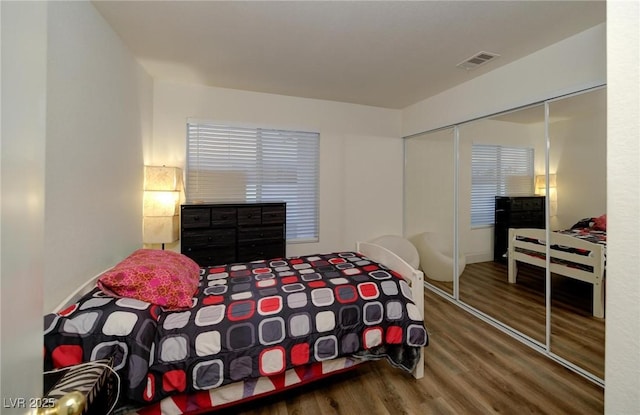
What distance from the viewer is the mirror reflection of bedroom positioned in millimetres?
1973

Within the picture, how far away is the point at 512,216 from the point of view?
260 cm

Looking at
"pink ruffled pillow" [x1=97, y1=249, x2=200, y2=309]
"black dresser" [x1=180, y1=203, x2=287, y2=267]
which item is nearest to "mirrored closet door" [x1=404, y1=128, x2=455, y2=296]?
"black dresser" [x1=180, y1=203, x2=287, y2=267]

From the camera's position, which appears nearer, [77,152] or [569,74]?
[77,152]

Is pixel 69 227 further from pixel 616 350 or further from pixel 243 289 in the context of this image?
pixel 616 350

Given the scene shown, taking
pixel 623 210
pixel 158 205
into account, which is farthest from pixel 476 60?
pixel 158 205

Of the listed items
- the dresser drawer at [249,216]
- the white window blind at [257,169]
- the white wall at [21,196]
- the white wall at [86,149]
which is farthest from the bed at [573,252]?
the white wall at [86,149]

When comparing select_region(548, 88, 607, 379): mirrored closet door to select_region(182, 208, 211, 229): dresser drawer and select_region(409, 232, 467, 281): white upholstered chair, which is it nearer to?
select_region(409, 232, 467, 281): white upholstered chair

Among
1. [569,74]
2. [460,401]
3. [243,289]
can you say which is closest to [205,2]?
[243,289]

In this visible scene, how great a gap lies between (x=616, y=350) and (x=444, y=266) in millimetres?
2963

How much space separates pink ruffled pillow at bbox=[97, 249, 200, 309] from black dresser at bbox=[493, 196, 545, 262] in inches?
115

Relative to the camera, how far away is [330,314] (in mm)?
1710

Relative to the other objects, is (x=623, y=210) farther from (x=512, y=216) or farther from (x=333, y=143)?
(x=333, y=143)

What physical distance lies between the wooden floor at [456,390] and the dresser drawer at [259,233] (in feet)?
5.30

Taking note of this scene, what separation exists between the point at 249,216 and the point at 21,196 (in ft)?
8.04
